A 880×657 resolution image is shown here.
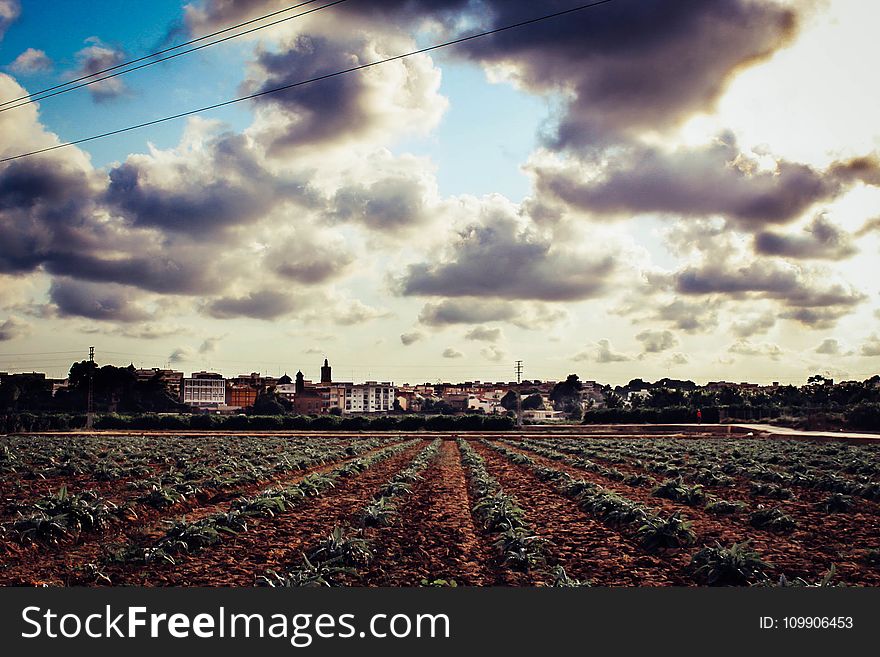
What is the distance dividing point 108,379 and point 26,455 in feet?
315

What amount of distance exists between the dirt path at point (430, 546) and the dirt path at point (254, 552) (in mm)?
1611

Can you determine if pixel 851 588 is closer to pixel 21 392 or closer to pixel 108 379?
pixel 108 379

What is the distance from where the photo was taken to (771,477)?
86.4ft

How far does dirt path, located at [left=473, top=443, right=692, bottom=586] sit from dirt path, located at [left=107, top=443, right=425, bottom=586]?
A: 5.20 m

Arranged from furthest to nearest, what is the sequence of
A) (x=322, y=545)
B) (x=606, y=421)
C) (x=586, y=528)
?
1. (x=606, y=421)
2. (x=586, y=528)
3. (x=322, y=545)

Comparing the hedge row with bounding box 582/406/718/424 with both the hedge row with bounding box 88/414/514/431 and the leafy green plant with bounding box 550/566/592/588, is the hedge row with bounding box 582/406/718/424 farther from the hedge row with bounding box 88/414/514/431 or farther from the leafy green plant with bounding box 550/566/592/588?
the leafy green plant with bounding box 550/566/592/588

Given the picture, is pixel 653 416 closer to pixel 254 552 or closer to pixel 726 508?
pixel 726 508

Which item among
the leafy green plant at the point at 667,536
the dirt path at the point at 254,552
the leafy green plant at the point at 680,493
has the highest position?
the leafy green plant at the point at 667,536

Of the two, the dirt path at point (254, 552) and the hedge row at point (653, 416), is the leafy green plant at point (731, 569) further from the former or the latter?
the hedge row at point (653, 416)

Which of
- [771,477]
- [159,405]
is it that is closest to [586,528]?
[771,477]

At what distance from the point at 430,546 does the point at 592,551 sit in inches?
133

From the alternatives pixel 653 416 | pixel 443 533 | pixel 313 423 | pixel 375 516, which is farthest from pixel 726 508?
pixel 653 416

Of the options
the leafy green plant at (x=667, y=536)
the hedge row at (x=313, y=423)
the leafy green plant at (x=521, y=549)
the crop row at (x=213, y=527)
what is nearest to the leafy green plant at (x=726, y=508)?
the leafy green plant at (x=667, y=536)

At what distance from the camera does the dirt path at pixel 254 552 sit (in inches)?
459
